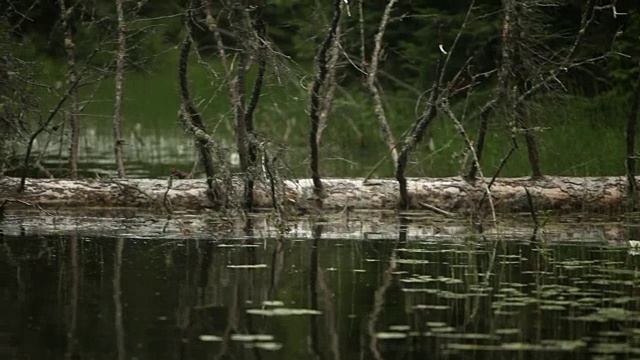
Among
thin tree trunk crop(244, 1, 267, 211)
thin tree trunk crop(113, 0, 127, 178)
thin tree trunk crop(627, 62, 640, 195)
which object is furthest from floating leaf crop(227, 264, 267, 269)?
thin tree trunk crop(113, 0, 127, 178)

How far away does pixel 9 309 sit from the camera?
851 cm

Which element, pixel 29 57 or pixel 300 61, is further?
pixel 300 61

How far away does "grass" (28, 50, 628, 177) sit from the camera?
17094mm

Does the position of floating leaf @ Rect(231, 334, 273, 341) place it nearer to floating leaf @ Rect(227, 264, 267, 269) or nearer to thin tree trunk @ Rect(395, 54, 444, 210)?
floating leaf @ Rect(227, 264, 267, 269)

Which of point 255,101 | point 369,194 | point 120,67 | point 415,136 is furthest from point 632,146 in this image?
point 120,67

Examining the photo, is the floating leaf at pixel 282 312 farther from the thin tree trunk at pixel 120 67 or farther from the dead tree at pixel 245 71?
the thin tree trunk at pixel 120 67

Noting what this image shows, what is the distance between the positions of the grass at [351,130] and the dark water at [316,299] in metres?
2.50

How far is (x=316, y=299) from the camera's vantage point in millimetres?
9055

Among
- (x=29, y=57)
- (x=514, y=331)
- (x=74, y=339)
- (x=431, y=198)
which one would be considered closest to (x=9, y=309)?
(x=74, y=339)

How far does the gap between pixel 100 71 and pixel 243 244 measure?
4.61m

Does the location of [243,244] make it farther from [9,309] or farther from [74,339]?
[74,339]

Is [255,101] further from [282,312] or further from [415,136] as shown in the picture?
[282,312]

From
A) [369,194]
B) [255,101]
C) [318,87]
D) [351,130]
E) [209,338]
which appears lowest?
[209,338]

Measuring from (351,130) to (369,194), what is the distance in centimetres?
825
